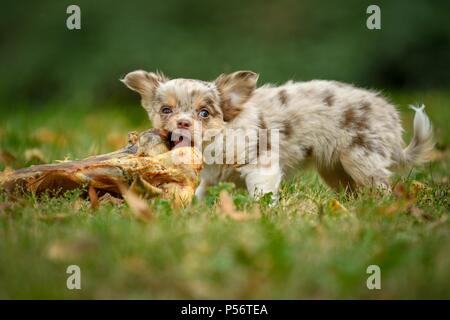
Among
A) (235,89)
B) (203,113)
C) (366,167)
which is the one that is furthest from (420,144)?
(203,113)

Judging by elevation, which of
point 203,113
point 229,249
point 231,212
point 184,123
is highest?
point 203,113

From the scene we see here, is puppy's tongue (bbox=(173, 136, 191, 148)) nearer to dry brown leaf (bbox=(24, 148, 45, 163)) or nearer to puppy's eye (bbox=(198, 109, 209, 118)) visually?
puppy's eye (bbox=(198, 109, 209, 118))

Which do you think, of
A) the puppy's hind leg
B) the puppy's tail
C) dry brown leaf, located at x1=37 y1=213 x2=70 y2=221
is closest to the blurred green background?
the puppy's tail

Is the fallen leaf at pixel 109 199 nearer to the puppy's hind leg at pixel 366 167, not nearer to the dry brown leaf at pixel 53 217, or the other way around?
the dry brown leaf at pixel 53 217

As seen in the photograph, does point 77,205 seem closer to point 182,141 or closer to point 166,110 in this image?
point 182,141

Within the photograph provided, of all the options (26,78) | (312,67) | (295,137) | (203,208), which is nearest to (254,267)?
(203,208)
